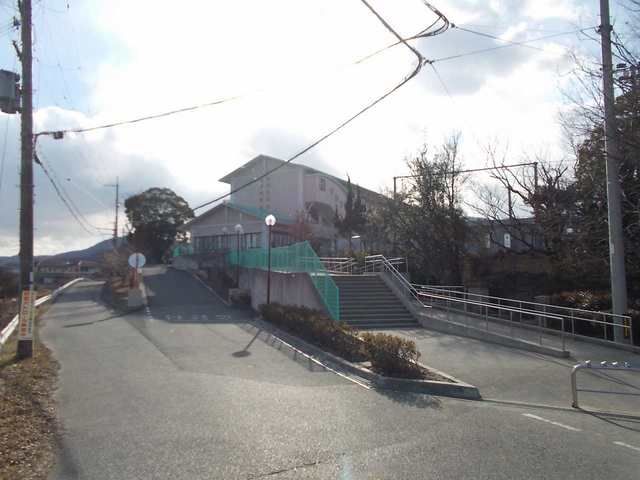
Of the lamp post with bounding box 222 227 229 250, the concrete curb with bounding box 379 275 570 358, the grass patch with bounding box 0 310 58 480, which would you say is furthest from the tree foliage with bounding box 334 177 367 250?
the grass patch with bounding box 0 310 58 480

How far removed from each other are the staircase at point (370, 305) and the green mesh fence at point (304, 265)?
793 millimetres

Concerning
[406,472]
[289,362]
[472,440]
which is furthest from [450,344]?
[406,472]

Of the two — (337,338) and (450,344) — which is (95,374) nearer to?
(337,338)

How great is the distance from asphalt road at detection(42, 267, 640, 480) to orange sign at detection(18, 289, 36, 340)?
2.04 metres

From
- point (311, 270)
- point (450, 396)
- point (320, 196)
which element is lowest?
point (450, 396)

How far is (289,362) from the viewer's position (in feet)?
38.2

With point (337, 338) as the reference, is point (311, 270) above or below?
above

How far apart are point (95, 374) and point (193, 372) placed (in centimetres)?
203

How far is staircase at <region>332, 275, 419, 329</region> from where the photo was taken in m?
17.5

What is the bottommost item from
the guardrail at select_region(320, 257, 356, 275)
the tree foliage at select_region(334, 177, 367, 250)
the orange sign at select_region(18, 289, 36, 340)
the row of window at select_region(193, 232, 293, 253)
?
the orange sign at select_region(18, 289, 36, 340)

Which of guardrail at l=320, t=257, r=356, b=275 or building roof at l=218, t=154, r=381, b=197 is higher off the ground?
building roof at l=218, t=154, r=381, b=197

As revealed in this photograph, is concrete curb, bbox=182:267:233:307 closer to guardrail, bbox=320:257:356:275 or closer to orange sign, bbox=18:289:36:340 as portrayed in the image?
guardrail, bbox=320:257:356:275

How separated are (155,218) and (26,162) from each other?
4881 centimetres

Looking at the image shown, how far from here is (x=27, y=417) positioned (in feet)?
23.6
